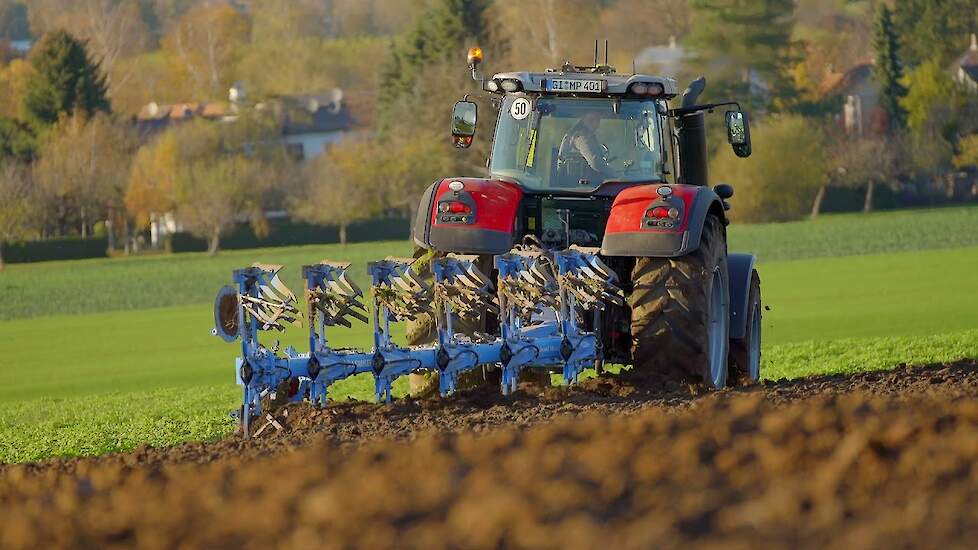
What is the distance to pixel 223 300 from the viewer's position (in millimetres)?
8852

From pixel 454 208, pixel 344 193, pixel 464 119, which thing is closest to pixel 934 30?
pixel 344 193

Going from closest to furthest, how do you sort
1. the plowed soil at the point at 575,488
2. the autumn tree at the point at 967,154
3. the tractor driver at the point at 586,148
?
1. the plowed soil at the point at 575,488
2. the tractor driver at the point at 586,148
3. the autumn tree at the point at 967,154

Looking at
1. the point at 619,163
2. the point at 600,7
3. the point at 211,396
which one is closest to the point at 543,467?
the point at 619,163

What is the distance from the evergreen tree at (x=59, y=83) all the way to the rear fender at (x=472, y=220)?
61.8 metres

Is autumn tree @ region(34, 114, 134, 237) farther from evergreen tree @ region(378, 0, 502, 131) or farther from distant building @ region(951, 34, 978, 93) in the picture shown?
distant building @ region(951, 34, 978, 93)

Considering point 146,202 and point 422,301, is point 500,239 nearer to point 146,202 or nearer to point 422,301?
point 422,301

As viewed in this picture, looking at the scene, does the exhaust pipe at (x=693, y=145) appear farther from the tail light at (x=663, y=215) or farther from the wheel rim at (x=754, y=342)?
the tail light at (x=663, y=215)

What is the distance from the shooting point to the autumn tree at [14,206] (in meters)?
57.3

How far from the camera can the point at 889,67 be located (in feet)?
259

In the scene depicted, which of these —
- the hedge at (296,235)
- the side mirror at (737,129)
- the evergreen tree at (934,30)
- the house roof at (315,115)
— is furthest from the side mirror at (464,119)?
the house roof at (315,115)

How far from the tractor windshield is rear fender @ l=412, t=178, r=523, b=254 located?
1.63 ft

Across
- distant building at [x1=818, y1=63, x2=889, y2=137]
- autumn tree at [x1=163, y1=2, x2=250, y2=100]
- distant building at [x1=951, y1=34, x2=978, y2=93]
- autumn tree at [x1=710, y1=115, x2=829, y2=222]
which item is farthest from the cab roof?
autumn tree at [x1=163, y1=2, x2=250, y2=100]

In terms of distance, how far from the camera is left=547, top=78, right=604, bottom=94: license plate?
11.2 m

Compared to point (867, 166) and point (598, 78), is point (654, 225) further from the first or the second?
point (867, 166)
